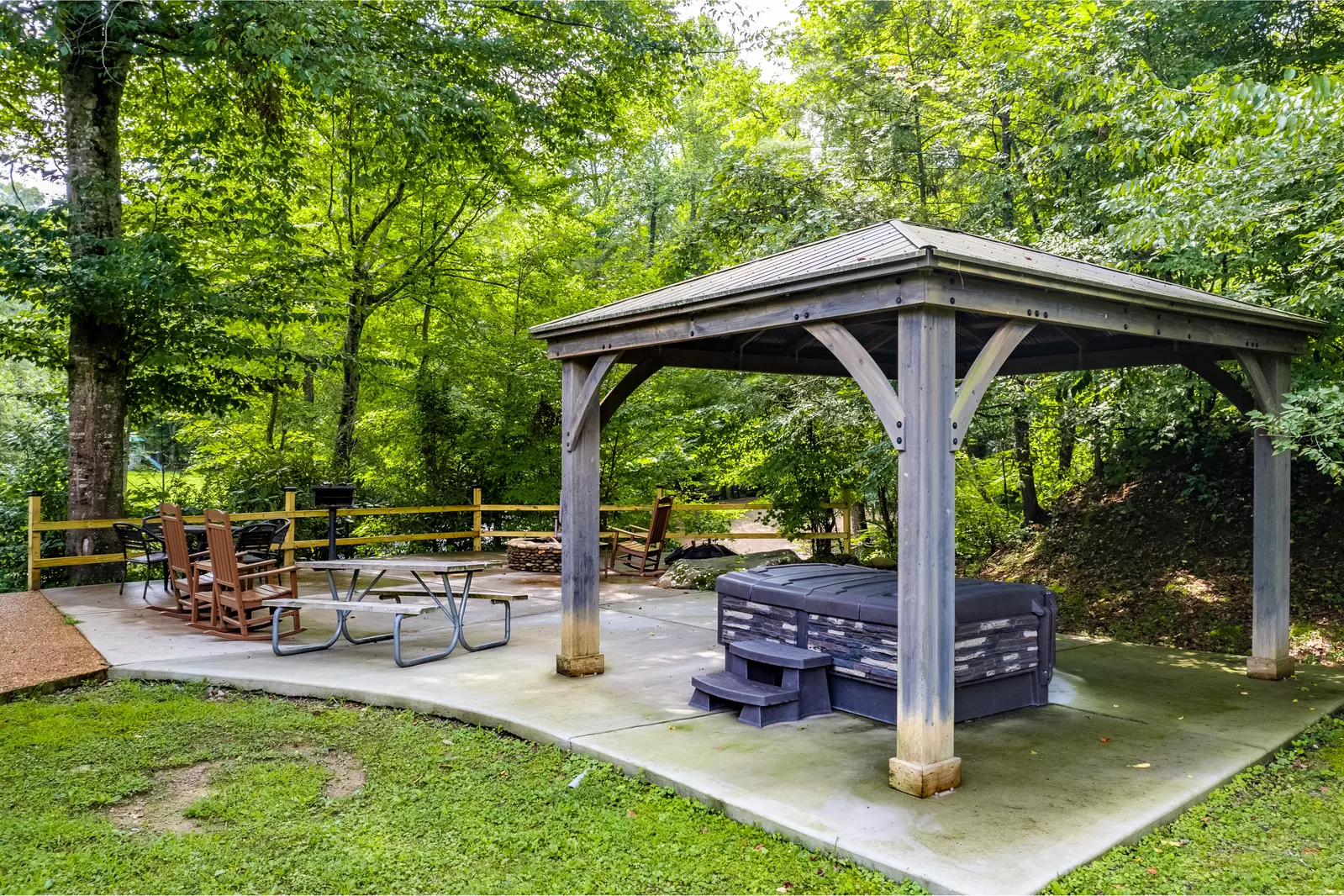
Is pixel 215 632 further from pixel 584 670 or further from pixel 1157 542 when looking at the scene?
pixel 1157 542

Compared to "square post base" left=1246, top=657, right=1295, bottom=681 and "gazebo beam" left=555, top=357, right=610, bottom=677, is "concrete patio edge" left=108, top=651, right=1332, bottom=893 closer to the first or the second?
"square post base" left=1246, top=657, right=1295, bottom=681

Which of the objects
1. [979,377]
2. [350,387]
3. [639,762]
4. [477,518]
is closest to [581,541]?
[639,762]

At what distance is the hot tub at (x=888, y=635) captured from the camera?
459cm

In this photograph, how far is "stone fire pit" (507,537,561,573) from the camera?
430 inches

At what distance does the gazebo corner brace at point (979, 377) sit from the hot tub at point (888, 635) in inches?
47.1

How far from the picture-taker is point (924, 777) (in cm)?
362

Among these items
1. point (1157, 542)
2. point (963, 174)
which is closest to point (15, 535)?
point (963, 174)

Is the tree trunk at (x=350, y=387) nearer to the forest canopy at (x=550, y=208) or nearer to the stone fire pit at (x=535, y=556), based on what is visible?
the forest canopy at (x=550, y=208)

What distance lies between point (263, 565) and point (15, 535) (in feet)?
18.4

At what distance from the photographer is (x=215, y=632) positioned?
6.86 m

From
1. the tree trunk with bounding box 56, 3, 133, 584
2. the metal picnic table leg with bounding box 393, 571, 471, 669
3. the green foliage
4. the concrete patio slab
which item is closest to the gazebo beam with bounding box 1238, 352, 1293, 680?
the concrete patio slab

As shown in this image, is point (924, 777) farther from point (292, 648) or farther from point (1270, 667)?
point (292, 648)

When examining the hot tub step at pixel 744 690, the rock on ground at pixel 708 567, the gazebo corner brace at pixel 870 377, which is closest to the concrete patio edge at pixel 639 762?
the hot tub step at pixel 744 690

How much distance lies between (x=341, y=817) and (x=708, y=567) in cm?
702
